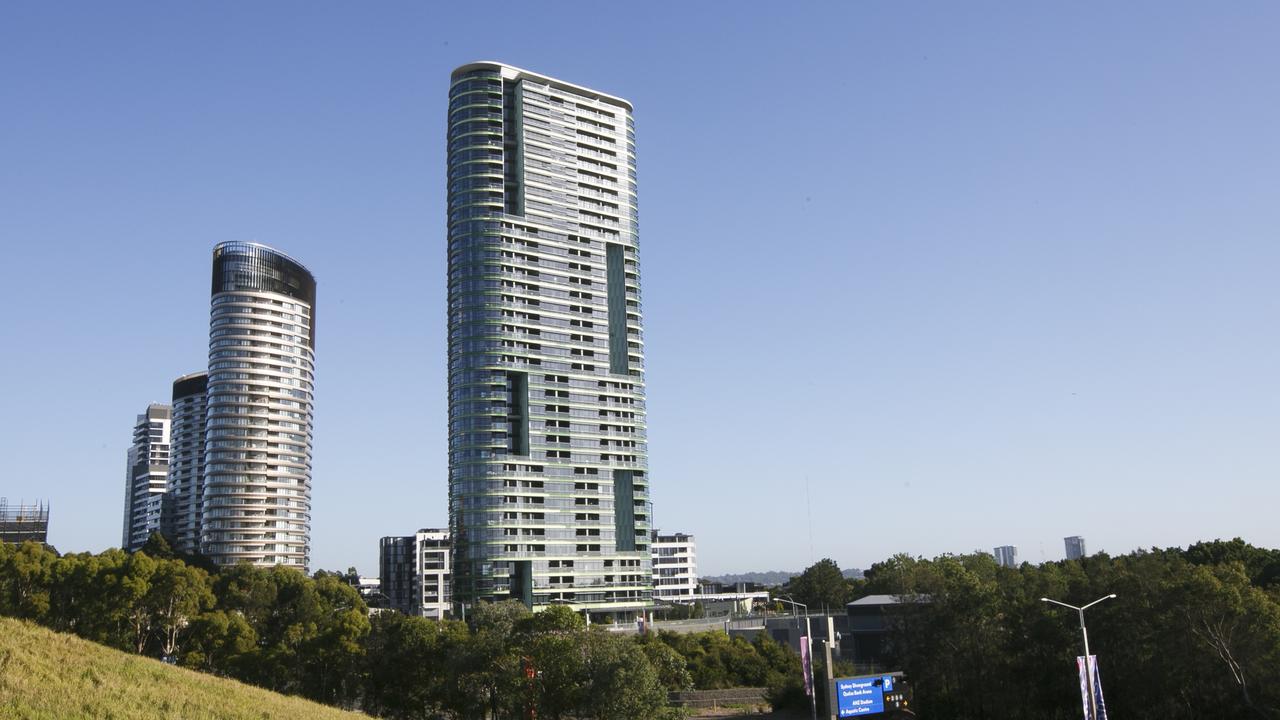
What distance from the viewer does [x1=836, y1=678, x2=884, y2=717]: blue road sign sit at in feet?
177

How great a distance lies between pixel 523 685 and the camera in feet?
247

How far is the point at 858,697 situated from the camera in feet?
180

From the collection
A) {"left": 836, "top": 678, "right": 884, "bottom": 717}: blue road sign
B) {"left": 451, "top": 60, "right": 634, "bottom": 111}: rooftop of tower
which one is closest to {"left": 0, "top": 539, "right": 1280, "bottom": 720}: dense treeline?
{"left": 836, "top": 678, "right": 884, "bottom": 717}: blue road sign

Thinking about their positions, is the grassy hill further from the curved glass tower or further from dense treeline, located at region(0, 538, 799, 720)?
the curved glass tower

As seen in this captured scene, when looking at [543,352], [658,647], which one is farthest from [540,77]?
[658,647]

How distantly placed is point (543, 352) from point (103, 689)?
12959 cm

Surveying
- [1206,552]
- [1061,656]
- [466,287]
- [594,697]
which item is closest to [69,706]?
[594,697]

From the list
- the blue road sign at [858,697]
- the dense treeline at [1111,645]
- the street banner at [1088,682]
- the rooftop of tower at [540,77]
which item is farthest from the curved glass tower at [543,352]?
the street banner at [1088,682]

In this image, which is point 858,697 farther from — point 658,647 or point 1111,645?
point 658,647

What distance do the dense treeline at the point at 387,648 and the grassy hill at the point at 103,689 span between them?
20.9m

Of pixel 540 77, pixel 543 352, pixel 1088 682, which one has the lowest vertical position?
pixel 1088 682

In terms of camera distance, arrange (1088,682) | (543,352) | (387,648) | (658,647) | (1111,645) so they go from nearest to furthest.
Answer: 1. (1088,682)
2. (1111,645)
3. (387,648)
4. (658,647)
5. (543,352)

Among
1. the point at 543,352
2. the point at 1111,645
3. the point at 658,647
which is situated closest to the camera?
the point at 1111,645

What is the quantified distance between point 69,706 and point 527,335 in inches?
5245
